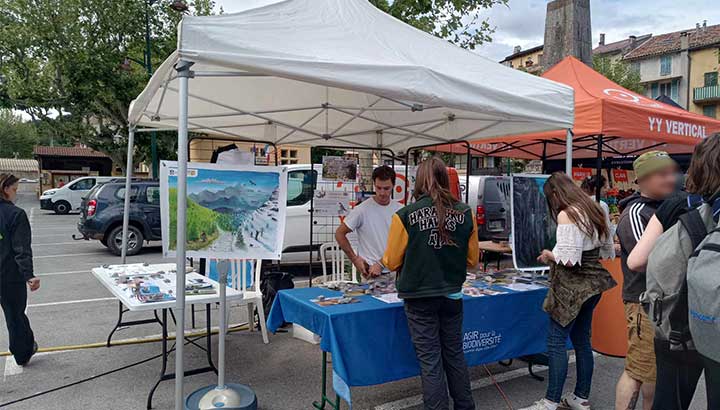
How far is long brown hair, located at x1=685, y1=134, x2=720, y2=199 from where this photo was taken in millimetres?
1847

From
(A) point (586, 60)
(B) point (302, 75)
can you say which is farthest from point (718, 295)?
(A) point (586, 60)

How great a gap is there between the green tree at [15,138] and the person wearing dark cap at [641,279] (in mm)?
68562

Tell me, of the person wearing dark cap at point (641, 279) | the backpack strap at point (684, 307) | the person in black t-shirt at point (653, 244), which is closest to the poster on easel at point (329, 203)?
the person wearing dark cap at point (641, 279)

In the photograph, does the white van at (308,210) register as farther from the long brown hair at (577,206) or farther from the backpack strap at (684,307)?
the backpack strap at (684,307)

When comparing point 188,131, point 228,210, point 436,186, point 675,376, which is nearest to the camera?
point 675,376

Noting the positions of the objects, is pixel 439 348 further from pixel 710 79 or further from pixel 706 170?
pixel 710 79

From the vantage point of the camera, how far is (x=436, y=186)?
2719 mm

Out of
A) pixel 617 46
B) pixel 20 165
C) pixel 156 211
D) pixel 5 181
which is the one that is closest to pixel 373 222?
pixel 5 181

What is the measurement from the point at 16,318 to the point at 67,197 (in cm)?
2037

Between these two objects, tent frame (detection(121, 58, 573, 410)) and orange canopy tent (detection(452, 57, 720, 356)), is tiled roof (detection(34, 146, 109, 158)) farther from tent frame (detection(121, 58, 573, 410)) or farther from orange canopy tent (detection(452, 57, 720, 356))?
orange canopy tent (detection(452, 57, 720, 356))

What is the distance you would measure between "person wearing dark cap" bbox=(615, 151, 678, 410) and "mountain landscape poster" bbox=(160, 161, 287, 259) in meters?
2.09

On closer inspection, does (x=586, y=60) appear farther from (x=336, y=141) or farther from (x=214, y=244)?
(x=214, y=244)

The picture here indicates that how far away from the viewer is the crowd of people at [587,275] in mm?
1920

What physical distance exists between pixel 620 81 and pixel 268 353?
89.3ft
